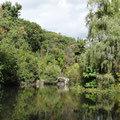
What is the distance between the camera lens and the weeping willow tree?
1914cm

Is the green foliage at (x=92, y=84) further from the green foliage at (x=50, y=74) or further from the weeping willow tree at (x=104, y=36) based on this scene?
the green foliage at (x=50, y=74)

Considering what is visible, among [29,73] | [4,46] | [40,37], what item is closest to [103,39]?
[4,46]

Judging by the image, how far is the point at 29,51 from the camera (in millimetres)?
37469

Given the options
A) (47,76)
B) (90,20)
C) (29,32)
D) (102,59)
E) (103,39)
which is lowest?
(47,76)

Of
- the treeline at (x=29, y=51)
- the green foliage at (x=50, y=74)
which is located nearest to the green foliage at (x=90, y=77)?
the treeline at (x=29, y=51)

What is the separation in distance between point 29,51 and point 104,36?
65.6 ft

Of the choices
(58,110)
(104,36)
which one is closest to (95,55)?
(104,36)

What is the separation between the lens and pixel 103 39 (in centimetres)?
1977

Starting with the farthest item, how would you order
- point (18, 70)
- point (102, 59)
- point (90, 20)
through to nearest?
point (18, 70) → point (90, 20) → point (102, 59)

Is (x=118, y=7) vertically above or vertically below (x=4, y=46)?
above

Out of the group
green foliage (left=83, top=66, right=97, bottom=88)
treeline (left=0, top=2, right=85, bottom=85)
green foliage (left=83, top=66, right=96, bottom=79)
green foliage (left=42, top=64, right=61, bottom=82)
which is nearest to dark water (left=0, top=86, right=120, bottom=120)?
treeline (left=0, top=2, right=85, bottom=85)

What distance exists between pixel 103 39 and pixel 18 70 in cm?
1441

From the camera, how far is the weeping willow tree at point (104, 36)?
62.8 ft

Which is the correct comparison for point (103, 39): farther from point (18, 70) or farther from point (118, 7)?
point (18, 70)
